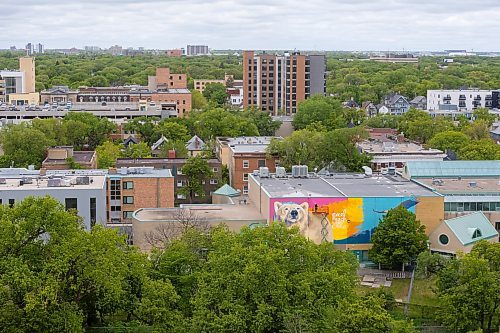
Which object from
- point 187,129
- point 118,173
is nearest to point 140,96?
point 187,129

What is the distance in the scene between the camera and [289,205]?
44000 millimetres

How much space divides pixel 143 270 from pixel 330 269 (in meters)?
6.78

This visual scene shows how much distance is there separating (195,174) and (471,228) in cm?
2261

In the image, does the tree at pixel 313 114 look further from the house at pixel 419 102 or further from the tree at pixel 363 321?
the tree at pixel 363 321

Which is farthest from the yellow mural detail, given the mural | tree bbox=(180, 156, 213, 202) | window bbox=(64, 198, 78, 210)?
tree bbox=(180, 156, 213, 202)

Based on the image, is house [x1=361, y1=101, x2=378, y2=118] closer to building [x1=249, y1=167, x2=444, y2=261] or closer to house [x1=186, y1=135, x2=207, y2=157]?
house [x1=186, y1=135, x2=207, y2=157]

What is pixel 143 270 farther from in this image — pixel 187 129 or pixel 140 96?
pixel 140 96

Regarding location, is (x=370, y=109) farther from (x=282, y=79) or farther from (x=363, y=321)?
(x=363, y=321)

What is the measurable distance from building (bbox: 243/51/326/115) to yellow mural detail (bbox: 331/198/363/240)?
7033 cm

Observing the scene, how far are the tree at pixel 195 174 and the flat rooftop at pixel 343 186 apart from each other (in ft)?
31.4

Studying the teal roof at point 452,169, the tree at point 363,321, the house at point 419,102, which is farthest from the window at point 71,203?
the house at point 419,102

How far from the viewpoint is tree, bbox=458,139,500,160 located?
62344 mm

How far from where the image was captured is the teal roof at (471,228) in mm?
42594

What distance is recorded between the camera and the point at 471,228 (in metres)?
43.0
